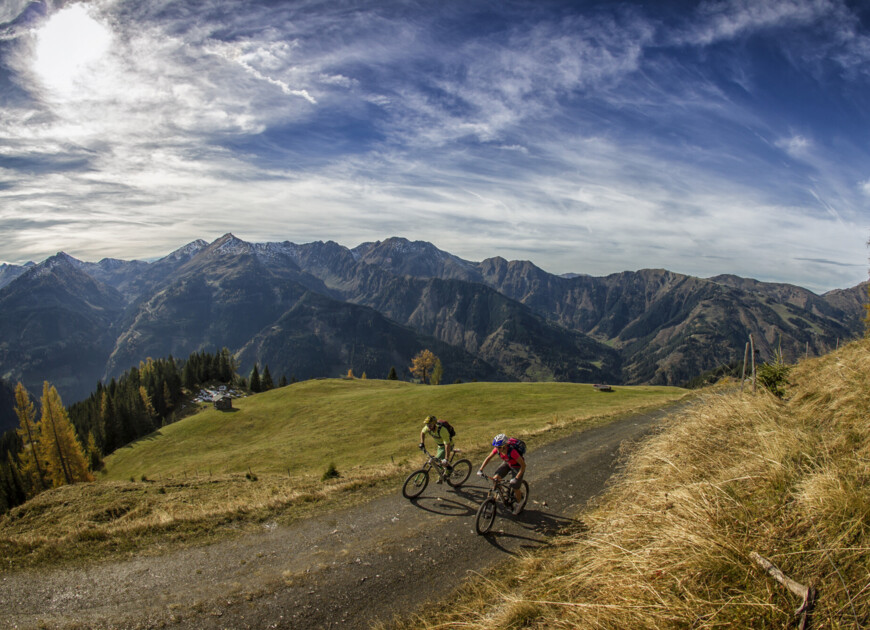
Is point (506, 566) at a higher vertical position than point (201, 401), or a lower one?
higher

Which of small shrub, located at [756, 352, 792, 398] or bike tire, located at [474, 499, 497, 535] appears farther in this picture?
small shrub, located at [756, 352, 792, 398]

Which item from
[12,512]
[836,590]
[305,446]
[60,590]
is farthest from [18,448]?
[836,590]

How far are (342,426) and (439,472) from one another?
2992 cm

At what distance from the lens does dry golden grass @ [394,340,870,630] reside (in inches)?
183

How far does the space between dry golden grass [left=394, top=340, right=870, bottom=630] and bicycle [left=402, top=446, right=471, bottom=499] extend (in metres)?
6.11

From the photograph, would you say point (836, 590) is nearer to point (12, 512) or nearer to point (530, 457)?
point (530, 457)

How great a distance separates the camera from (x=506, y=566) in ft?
33.8

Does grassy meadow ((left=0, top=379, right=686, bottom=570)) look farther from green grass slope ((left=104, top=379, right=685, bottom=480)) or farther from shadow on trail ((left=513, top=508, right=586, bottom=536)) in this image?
shadow on trail ((left=513, top=508, right=586, bottom=536))

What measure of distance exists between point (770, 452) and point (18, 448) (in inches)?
6078

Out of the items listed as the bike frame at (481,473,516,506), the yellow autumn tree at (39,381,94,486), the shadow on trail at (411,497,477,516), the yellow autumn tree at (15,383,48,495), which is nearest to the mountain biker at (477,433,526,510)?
the bike frame at (481,473,516,506)

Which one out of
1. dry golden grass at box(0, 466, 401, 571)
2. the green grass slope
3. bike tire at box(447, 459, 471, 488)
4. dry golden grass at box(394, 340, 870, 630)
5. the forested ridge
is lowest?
the forested ridge

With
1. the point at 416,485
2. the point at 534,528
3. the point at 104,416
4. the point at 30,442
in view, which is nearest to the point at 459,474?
the point at 416,485

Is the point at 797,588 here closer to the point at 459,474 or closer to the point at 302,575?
the point at 302,575

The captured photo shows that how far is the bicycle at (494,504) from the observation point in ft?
40.1
